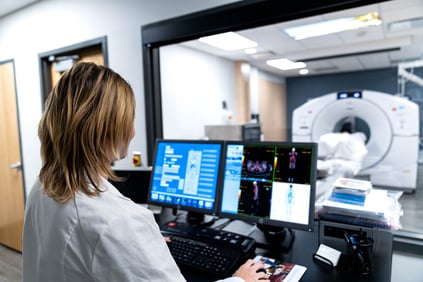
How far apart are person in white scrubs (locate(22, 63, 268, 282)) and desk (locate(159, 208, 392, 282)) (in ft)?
1.38

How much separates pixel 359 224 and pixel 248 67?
3930 millimetres

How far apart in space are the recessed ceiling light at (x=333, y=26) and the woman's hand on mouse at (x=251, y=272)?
287 centimetres

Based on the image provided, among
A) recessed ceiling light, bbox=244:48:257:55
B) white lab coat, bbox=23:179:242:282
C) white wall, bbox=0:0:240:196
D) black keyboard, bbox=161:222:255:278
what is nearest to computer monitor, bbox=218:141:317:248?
black keyboard, bbox=161:222:255:278

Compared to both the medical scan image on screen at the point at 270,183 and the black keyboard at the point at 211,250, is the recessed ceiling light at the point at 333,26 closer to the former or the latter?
the medical scan image on screen at the point at 270,183

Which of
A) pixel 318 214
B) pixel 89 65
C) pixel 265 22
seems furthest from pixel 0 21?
pixel 318 214

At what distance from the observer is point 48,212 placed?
643mm

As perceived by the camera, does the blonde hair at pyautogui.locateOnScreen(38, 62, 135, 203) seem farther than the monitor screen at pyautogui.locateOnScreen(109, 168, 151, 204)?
No

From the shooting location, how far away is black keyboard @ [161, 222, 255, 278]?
957 mm

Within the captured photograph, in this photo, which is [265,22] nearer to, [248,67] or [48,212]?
[48,212]

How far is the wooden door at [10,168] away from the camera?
2.93 metres

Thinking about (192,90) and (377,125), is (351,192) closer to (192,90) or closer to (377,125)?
(377,125)

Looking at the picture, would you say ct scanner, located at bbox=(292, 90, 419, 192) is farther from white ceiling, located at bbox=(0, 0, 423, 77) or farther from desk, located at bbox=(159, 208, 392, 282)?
desk, located at bbox=(159, 208, 392, 282)

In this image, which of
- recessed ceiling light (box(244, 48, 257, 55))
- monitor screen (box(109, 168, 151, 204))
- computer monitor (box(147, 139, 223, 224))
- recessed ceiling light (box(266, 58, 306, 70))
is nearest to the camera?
computer monitor (box(147, 139, 223, 224))

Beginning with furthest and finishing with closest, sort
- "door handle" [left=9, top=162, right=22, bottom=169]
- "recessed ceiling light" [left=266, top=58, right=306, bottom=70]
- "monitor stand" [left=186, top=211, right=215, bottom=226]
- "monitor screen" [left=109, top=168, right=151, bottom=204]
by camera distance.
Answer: "recessed ceiling light" [left=266, top=58, right=306, bottom=70] < "door handle" [left=9, top=162, right=22, bottom=169] < "monitor screen" [left=109, top=168, right=151, bottom=204] < "monitor stand" [left=186, top=211, right=215, bottom=226]
